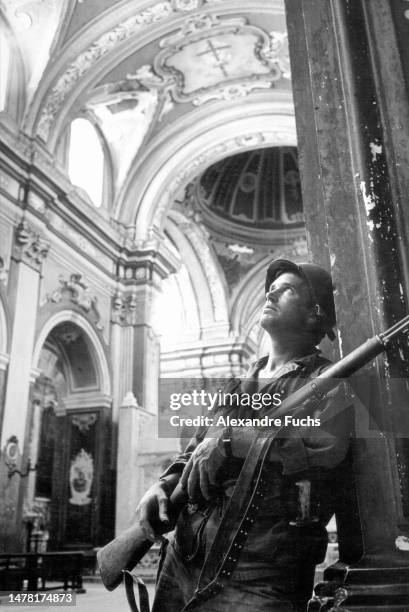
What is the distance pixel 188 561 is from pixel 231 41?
33.0 ft

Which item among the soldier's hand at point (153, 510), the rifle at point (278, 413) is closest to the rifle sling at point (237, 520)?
the rifle at point (278, 413)

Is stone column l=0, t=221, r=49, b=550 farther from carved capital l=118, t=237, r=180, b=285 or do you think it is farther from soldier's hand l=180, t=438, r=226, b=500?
soldier's hand l=180, t=438, r=226, b=500

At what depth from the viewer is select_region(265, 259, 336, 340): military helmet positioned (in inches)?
56.1

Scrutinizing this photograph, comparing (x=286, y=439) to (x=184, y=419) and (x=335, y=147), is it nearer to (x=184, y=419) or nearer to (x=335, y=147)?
(x=184, y=419)

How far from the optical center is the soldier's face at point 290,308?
4.64ft

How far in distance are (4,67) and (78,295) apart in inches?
142

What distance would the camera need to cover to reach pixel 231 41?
9.99m

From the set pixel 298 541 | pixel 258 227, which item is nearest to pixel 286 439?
pixel 298 541

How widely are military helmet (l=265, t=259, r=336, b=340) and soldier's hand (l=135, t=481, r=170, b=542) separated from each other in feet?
1.76

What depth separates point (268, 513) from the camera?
3.87 feet

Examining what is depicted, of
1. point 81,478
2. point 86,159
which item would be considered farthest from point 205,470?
point 86,159

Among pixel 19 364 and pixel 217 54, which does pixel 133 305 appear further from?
pixel 217 54

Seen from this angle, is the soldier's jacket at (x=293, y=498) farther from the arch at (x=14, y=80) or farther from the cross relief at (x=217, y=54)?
the cross relief at (x=217, y=54)

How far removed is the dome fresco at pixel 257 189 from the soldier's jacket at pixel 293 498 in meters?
15.3
